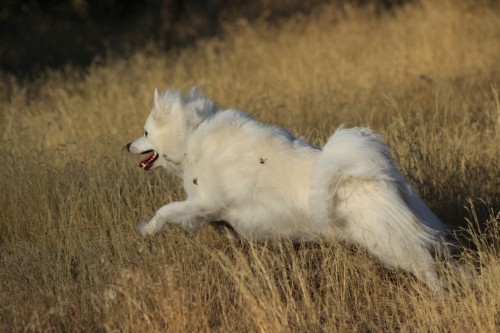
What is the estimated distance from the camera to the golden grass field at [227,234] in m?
4.30

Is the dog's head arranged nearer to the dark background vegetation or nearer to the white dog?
the white dog

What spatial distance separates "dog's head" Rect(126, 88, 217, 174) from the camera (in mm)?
5367

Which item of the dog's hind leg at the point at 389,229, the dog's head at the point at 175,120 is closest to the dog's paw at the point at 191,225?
the dog's head at the point at 175,120

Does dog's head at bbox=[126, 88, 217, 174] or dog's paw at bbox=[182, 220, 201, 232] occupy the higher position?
dog's head at bbox=[126, 88, 217, 174]

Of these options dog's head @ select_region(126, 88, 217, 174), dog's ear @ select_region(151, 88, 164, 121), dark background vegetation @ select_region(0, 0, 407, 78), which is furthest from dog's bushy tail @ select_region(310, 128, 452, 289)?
dark background vegetation @ select_region(0, 0, 407, 78)

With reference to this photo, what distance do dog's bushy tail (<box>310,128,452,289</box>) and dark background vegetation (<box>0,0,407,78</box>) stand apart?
11.0m

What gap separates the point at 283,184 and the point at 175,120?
99cm

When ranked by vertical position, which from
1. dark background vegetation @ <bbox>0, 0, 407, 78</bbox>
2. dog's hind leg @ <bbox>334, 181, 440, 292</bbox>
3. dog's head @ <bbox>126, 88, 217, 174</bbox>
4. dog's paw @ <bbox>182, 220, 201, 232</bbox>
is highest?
dark background vegetation @ <bbox>0, 0, 407, 78</bbox>

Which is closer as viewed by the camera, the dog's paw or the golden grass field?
the golden grass field

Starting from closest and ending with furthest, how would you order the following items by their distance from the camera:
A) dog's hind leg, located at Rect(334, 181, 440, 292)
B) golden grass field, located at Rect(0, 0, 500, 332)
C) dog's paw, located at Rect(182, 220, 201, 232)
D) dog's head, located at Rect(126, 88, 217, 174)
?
golden grass field, located at Rect(0, 0, 500, 332)
dog's hind leg, located at Rect(334, 181, 440, 292)
dog's paw, located at Rect(182, 220, 201, 232)
dog's head, located at Rect(126, 88, 217, 174)

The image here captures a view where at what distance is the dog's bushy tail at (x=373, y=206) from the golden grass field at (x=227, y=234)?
19cm

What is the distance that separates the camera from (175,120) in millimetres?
5375

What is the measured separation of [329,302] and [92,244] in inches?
73.5

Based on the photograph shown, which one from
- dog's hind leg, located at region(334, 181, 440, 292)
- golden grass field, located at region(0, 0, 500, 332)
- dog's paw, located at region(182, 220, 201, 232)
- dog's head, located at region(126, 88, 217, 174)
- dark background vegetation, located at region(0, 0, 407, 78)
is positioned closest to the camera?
golden grass field, located at region(0, 0, 500, 332)
